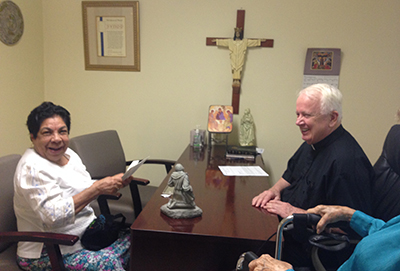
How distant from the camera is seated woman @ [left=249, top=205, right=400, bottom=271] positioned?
0.74 metres

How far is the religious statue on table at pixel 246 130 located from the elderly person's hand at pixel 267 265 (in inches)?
67.4

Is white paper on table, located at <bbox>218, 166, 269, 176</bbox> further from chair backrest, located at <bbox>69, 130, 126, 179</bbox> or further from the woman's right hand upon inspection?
chair backrest, located at <bbox>69, 130, 126, 179</bbox>

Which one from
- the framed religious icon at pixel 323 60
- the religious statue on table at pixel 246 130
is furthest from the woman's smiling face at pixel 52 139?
the framed religious icon at pixel 323 60

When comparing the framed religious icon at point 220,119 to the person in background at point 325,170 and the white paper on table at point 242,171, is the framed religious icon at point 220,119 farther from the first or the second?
the person in background at point 325,170

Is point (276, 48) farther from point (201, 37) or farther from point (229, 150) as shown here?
point (229, 150)

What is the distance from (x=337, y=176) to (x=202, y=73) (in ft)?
5.69

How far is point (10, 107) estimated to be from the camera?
263 centimetres

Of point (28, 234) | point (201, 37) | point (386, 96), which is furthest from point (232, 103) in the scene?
point (28, 234)

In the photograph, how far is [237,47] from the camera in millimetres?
2617

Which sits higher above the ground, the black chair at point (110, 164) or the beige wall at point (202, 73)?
the beige wall at point (202, 73)

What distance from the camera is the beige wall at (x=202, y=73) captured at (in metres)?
2.55

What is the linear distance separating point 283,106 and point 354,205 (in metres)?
1.51

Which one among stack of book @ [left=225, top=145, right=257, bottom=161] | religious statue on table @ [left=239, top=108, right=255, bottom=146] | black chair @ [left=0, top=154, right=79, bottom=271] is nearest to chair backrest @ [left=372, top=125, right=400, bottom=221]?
stack of book @ [left=225, top=145, right=257, bottom=161]

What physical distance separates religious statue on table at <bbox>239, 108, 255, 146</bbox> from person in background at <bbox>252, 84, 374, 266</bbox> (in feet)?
3.26
